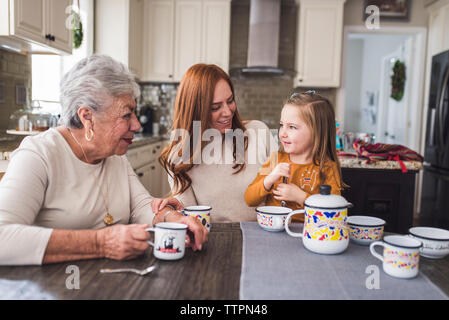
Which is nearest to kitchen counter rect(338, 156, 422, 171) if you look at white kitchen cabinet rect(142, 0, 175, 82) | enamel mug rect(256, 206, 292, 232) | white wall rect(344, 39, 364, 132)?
enamel mug rect(256, 206, 292, 232)

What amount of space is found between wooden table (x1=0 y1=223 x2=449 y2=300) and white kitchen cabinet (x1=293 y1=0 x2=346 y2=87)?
4.09 m

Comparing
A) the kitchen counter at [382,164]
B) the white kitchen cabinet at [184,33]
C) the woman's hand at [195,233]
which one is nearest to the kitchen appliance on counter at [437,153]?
the kitchen counter at [382,164]

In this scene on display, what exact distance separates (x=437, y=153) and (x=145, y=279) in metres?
4.03

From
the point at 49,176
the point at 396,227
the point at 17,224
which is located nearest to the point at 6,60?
the point at 49,176

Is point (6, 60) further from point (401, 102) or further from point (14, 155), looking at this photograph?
point (401, 102)

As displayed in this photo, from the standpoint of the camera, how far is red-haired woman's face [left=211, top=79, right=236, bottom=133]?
1703 mm

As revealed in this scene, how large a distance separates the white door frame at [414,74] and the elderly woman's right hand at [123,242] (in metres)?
4.45

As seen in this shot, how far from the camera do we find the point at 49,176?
3.91 ft

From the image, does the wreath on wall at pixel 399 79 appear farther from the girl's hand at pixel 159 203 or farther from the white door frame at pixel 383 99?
the girl's hand at pixel 159 203

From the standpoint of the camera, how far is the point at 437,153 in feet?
13.6

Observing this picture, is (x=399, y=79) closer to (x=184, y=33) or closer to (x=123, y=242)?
Answer: (x=184, y=33)

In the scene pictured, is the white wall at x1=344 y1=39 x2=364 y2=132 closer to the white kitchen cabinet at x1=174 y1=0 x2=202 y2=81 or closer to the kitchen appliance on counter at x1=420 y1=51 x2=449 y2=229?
the kitchen appliance on counter at x1=420 y1=51 x2=449 y2=229

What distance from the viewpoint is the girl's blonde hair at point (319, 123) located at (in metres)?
1.70
